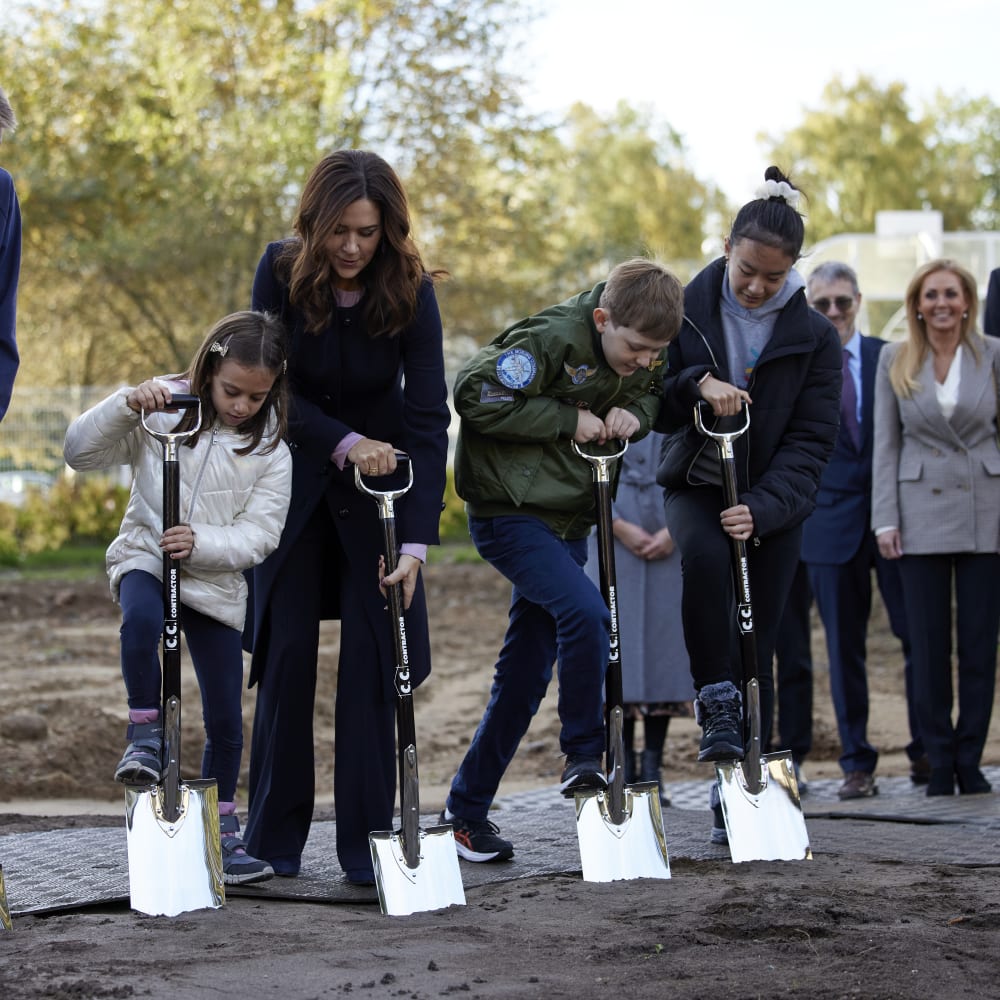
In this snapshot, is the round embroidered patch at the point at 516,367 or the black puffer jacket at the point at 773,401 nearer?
the round embroidered patch at the point at 516,367

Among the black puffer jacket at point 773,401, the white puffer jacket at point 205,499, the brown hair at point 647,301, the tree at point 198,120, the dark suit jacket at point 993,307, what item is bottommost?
the white puffer jacket at point 205,499

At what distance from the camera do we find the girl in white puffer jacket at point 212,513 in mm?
4277

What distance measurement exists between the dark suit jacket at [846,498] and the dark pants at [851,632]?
2.5 inches

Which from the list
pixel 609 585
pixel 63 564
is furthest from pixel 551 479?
pixel 63 564

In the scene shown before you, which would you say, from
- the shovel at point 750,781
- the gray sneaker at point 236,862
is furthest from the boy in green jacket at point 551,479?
the gray sneaker at point 236,862

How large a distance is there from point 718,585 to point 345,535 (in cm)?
123

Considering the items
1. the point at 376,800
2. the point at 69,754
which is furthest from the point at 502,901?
the point at 69,754

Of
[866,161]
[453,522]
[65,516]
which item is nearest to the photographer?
[65,516]

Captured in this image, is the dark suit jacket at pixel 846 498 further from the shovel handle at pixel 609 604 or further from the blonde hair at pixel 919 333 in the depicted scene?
the shovel handle at pixel 609 604

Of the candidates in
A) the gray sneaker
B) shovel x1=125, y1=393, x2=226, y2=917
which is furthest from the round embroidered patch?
the gray sneaker

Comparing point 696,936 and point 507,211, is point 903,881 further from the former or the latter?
point 507,211

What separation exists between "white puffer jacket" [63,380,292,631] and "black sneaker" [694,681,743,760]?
1.48 m

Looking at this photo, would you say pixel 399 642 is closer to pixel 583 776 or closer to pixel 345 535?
pixel 345 535

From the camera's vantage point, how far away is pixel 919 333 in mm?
6469
